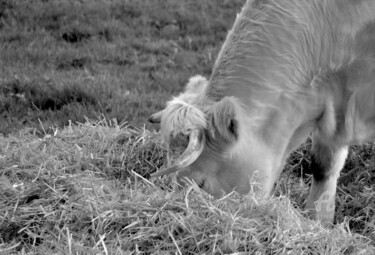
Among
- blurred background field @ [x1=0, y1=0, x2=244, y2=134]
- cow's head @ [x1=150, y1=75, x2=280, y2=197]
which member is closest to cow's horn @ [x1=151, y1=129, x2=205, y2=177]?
cow's head @ [x1=150, y1=75, x2=280, y2=197]

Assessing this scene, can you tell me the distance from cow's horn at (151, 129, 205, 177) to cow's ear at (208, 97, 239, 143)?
105mm

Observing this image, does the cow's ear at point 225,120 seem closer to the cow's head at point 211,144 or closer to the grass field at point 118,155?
the cow's head at point 211,144

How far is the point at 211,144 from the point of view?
15.4 ft

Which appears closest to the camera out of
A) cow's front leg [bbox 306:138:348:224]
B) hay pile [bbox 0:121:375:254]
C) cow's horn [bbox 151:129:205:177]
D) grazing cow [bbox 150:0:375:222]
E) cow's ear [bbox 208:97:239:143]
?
hay pile [bbox 0:121:375:254]

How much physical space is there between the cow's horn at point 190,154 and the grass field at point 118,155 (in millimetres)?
152

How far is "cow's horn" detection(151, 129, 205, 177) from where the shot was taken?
14.3 ft

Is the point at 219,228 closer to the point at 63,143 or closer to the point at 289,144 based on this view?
the point at 289,144

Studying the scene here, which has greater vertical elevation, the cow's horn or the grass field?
the cow's horn

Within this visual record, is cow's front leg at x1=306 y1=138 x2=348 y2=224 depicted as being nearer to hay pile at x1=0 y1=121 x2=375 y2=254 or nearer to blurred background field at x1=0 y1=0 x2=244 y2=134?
hay pile at x1=0 y1=121 x2=375 y2=254

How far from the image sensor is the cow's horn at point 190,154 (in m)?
4.35

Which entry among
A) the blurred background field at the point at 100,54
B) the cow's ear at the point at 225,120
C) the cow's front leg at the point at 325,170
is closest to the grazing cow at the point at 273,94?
the cow's ear at the point at 225,120

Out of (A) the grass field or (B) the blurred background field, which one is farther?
(B) the blurred background field

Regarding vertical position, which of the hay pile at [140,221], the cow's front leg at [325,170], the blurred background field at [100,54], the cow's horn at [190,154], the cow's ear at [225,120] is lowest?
the blurred background field at [100,54]

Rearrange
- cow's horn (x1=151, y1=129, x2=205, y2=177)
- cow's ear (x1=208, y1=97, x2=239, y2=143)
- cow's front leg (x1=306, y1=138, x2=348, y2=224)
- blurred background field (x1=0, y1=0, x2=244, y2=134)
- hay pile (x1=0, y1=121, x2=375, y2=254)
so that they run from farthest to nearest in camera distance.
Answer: blurred background field (x1=0, y1=0, x2=244, y2=134) < cow's front leg (x1=306, y1=138, x2=348, y2=224) < cow's ear (x1=208, y1=97, x2=239, y2=143) < cow's horn (x1=151, y1=129, x2=205, y2=177) < hay pile (x1=0, y1=121, x2=375, y2=254)
